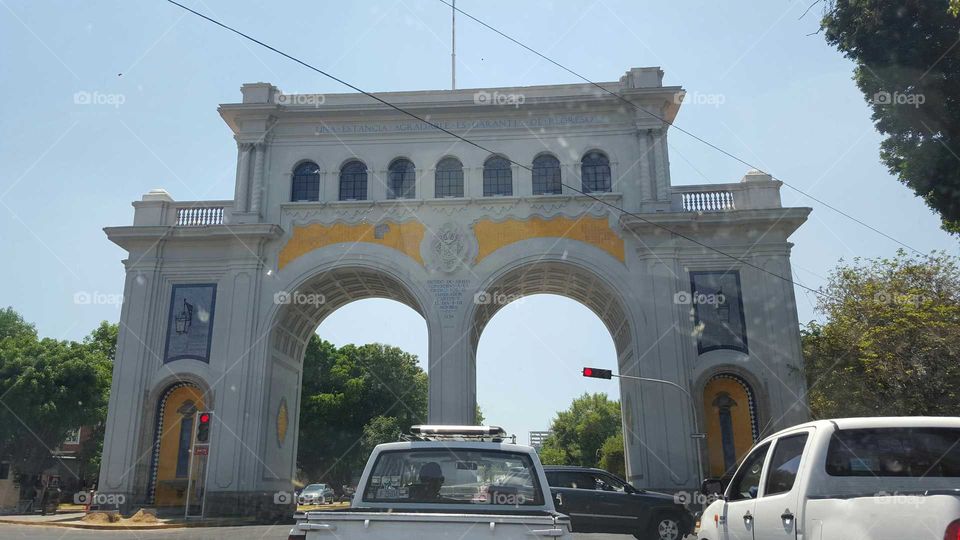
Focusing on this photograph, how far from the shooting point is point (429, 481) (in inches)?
261

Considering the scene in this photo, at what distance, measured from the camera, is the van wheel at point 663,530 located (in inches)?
621

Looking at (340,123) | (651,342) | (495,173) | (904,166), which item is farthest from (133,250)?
(904,166)

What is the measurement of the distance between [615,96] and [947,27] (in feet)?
39.7

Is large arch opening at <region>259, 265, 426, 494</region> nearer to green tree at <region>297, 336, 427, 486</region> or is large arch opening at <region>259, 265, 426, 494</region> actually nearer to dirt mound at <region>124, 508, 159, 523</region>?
dirt mound at <region>124, 508, 159, 523</region>

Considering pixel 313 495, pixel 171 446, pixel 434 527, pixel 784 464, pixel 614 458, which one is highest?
pixel 614 458

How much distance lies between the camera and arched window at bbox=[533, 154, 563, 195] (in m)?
25.7

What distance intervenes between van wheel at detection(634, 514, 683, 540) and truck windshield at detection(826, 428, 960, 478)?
437 inches

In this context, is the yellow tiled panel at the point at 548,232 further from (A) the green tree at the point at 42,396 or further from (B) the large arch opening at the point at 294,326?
(A) the green tree at the point at 42,396

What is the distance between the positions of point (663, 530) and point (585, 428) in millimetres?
58638

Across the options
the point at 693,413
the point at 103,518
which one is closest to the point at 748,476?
the point at 693,413

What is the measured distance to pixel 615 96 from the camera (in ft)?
83.8

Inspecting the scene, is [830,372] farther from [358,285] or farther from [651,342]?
[358,285]

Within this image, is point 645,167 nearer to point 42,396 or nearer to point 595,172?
point 595,172

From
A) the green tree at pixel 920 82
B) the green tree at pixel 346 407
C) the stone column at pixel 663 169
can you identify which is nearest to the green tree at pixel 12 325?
the green tree at pixel 346 407
